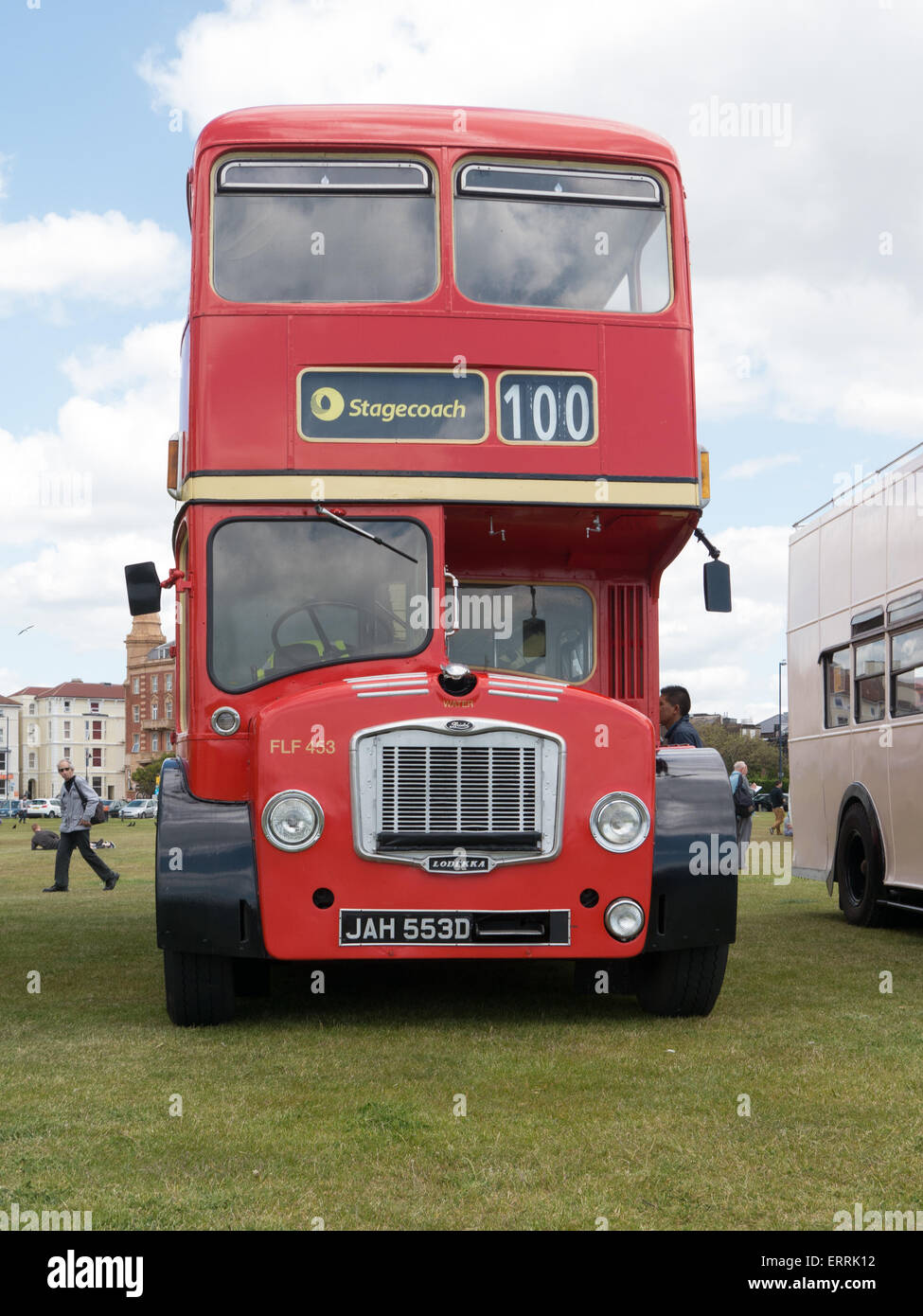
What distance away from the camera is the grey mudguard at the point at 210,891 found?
7332 mm

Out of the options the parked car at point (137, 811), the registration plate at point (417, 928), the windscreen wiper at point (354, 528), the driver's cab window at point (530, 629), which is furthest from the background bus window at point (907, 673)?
the parked car at point (137, 811)

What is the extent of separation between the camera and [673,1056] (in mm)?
6750

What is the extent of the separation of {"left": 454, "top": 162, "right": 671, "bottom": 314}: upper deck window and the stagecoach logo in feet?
1.91

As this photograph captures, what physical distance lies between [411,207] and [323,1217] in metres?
5.73

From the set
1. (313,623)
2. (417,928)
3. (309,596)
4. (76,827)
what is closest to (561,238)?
(309,596)

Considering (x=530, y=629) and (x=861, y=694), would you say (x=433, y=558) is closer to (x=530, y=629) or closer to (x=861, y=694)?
(x=530, y=629)

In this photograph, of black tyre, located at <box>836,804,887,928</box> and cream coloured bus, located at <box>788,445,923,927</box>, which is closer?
cream coloured bus, located at <box>788,445,923,927</box>

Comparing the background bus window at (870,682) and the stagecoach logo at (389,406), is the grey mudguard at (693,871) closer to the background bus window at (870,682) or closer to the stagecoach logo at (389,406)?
the stagecoach logo at (389,406)

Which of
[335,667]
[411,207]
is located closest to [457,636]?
[335,667]

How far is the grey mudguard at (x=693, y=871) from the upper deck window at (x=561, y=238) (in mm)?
2804

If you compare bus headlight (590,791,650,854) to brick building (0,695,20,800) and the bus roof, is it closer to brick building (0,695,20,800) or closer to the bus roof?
the bus roof

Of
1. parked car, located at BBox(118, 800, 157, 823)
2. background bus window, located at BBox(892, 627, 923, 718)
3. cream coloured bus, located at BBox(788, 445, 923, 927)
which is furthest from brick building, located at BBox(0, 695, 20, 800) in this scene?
background bus window, located at BBox(892, 627, 923, 718)

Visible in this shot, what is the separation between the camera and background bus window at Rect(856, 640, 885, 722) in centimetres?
1359

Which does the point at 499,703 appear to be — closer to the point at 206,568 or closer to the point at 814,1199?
the point at 206,568
